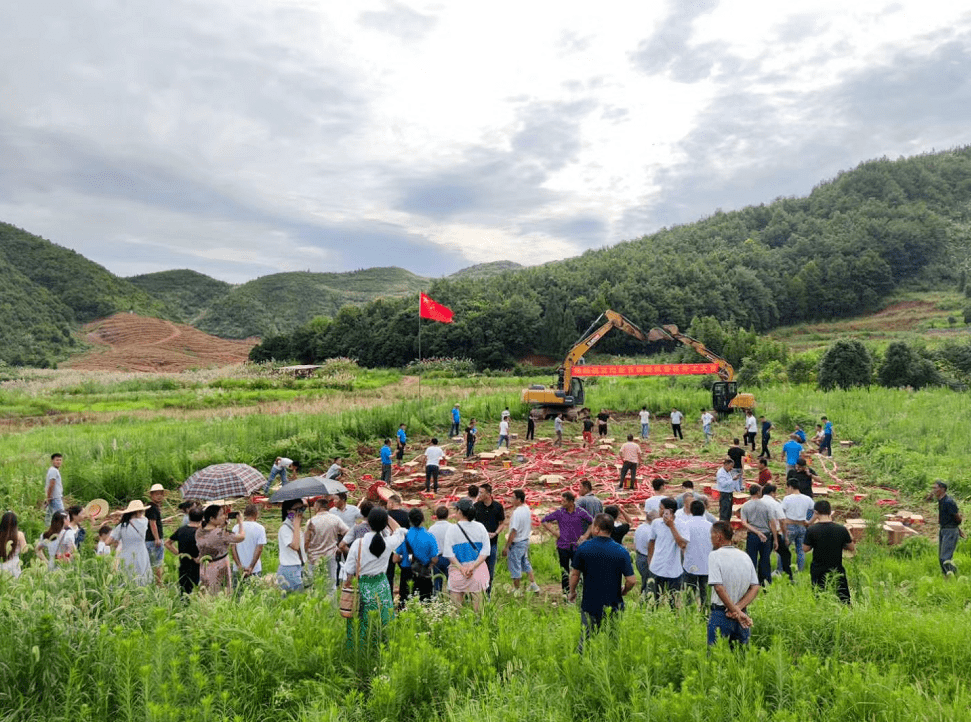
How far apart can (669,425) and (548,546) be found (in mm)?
14476

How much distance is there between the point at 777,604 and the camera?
6004 mm

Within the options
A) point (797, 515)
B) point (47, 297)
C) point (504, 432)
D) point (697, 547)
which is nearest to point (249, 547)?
point (697, 547)

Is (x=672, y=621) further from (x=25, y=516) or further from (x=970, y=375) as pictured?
(x=970, y=375)

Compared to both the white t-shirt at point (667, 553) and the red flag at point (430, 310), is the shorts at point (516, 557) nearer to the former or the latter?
the white t-shirt at point (667, 553)

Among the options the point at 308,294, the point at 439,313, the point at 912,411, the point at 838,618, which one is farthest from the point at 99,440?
the point at 308,294

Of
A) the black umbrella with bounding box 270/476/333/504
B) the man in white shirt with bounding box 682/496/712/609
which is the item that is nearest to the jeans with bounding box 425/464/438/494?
the black umbrella with bounding box 270/476/333/504

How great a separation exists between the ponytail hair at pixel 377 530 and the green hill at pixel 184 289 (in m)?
113

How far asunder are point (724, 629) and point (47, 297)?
9468cm

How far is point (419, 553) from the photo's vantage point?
6531 mm

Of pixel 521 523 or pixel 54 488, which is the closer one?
pixel 521 523

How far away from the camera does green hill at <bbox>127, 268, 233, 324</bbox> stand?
113 m

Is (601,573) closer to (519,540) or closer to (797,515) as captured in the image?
(519,540)

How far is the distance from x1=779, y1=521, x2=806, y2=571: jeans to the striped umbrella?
8.12 m

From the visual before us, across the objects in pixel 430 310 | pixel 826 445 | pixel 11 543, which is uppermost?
pixel 430 310
